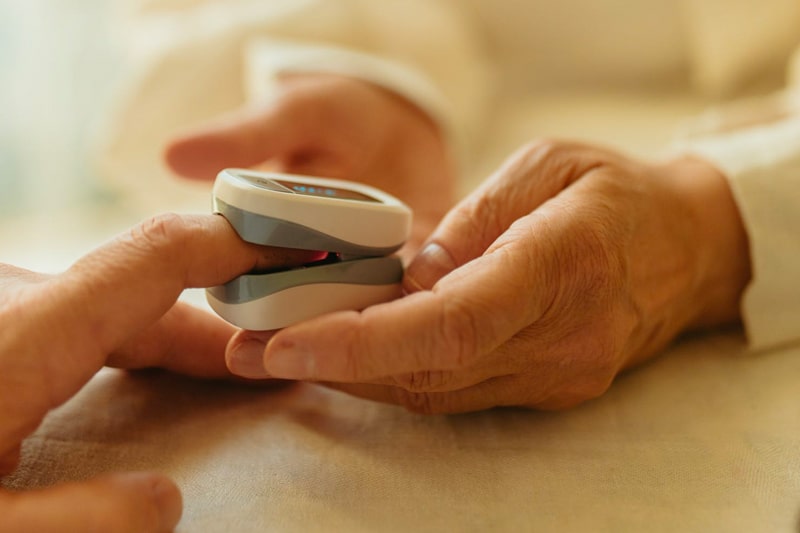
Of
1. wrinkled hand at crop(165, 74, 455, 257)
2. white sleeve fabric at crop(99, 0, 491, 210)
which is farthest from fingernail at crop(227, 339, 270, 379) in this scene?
white sleeve fabric at crop(99, 0, 491, 210)

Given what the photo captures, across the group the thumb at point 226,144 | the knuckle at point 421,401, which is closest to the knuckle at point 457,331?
the knuckle at point 421,401

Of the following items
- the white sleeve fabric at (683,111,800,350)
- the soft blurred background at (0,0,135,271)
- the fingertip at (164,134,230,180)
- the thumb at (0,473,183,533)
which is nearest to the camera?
the thumb at (0,473,183,533)

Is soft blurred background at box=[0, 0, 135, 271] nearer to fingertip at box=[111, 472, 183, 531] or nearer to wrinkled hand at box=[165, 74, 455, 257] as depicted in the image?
wrinkled hand at box=[165, 74, 455, 257]

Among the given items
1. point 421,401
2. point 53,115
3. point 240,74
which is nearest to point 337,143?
point 240,74

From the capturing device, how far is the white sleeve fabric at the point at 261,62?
1.20 m

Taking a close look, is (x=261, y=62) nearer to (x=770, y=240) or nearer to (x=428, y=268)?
(x=428, y=268)

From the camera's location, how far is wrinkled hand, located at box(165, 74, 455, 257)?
0.94m

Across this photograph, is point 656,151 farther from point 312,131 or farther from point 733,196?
point 312,131

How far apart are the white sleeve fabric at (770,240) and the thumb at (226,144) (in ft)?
1.86

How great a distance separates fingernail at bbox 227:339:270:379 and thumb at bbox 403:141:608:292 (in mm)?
148

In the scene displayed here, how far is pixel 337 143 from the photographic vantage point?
3.47ft

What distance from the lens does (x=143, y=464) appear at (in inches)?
22.5

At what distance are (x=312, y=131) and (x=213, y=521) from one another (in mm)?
652

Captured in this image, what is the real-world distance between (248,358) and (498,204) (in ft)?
0.87
